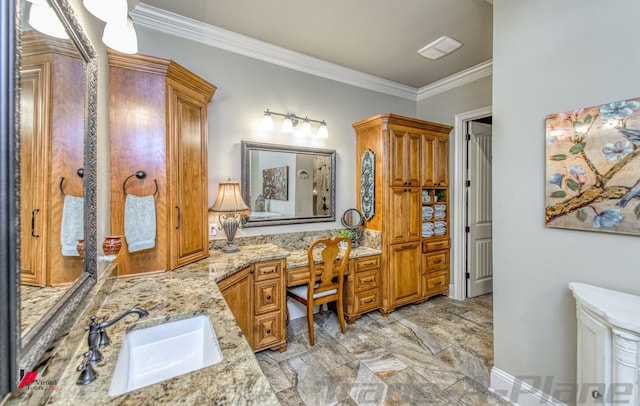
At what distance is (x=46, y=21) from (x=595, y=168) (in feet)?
7.55

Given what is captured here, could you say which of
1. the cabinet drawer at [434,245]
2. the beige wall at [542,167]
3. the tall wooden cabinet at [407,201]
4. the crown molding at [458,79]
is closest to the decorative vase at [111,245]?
the beige wall at [542,167]

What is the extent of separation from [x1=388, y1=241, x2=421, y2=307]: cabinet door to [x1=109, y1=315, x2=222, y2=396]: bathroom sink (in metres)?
2.34

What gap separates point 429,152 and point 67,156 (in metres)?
3.35

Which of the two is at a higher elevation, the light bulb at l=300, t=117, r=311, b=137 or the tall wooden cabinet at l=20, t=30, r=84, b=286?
the light bulb at l=300, t=117, r=311, b=137

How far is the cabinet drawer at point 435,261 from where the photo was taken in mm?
3389

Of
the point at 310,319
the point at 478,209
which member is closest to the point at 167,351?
the point at 310,319

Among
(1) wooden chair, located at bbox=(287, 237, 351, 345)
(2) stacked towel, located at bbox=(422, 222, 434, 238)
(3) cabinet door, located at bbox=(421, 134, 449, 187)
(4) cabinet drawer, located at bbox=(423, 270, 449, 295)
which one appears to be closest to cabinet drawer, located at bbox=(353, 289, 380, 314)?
(1) wooden chair, located at bbox=(287, 237, 351, 345)

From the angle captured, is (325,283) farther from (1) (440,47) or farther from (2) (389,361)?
(1) (440,47)

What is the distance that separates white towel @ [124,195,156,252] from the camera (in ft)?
5.63

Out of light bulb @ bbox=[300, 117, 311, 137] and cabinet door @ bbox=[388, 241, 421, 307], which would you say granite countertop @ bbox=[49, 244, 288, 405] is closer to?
light bulb @ bbox=[300, 117, 311, 137]

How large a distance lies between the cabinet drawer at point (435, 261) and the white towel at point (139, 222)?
9.53 feet

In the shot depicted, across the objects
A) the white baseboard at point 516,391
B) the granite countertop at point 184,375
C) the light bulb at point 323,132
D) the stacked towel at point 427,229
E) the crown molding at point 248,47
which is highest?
the crown molding at point 248,47

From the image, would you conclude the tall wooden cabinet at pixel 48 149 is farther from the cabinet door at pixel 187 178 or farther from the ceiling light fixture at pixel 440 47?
the ceiling light fixture at pixel 440 47

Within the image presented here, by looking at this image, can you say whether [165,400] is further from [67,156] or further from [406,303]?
[406,303]
